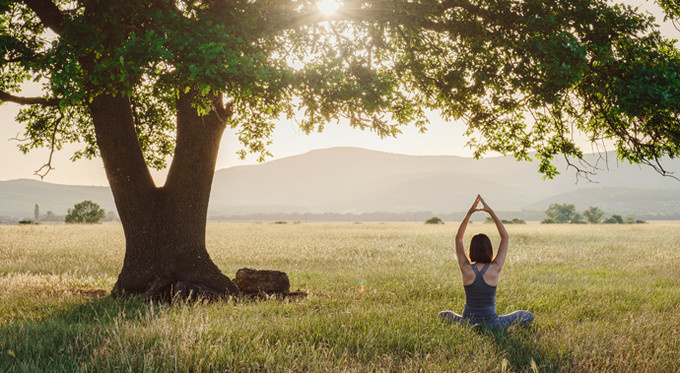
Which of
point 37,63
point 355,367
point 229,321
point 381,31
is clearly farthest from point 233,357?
point 381,31

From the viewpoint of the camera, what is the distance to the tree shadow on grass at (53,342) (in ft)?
18.4

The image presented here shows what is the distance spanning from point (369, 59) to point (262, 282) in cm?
551

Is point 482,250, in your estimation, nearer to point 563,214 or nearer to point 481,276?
point 481,276

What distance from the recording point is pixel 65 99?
301 inches

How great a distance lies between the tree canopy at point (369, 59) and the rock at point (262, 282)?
3492mm

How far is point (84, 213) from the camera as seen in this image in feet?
231

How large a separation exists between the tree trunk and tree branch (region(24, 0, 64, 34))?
1.69 m

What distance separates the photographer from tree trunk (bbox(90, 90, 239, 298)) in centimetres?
1093

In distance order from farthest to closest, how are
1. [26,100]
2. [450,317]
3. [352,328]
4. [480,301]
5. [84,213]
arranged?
[84,213] → [26,100] → [450,317] → [480,301] → [352,328]

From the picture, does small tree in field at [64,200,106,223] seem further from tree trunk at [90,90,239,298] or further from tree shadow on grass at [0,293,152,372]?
tree shadow on grass at [0,293,152,372]

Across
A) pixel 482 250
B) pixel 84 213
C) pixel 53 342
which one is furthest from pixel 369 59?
pixel 84 213

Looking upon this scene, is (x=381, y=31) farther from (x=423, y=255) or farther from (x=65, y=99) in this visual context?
(x=423, y=255)

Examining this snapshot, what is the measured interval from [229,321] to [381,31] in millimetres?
6542

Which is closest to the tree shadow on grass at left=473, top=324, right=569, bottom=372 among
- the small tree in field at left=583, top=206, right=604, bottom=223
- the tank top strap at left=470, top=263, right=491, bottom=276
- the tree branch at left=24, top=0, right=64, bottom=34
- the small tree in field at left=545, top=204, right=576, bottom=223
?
the tank top strap at left=470, top=263, right=491, bottom=276
